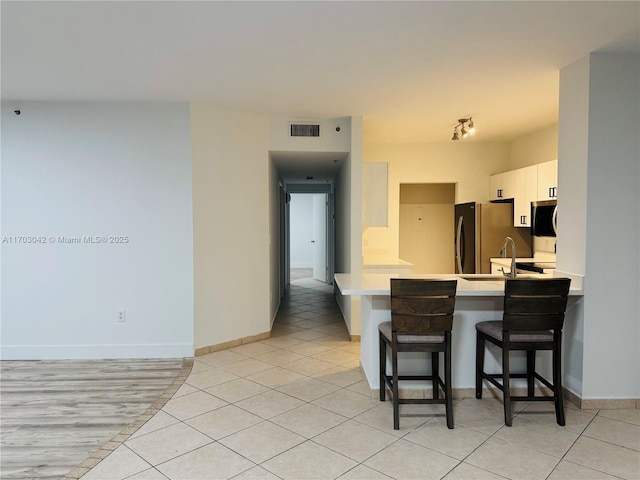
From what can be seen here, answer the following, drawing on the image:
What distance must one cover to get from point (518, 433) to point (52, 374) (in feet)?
12.5

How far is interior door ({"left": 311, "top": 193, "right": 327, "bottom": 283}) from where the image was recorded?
30.3 feet

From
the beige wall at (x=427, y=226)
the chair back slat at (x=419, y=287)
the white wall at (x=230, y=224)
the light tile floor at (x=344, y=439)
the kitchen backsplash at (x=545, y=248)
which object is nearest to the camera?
the light tile floor at (x=344, y=439)

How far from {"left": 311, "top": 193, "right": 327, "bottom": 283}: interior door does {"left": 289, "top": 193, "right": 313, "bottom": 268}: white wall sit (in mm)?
2351

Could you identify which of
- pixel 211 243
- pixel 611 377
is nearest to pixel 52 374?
pixel 211 243

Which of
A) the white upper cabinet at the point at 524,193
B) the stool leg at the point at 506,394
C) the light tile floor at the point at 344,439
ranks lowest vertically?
the light tile floor at the point at 344,439

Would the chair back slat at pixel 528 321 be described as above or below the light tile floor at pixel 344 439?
above

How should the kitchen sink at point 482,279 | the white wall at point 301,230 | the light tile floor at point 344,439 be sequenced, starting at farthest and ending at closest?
the white wall at point 301,230, the kitchen sink at point 482,279, the light tile floor at point 344,439

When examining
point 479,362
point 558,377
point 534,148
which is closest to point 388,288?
point 479,362

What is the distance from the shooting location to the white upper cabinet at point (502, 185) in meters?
5.43

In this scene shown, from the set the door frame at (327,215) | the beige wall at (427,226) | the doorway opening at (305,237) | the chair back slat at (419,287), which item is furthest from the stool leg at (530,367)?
the doorway opening at (305,237)

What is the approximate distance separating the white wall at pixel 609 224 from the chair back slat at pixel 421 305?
111 centimetres

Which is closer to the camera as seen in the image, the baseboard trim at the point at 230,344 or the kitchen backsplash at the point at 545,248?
the baseboard trim at the point at 230,344

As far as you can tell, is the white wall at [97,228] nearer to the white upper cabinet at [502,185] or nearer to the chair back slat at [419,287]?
the chair back slat at [419,287]

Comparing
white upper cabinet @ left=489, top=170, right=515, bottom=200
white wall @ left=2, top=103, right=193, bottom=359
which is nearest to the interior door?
white upper cabinet @ left=489, top=170, right=515, bottom=200
